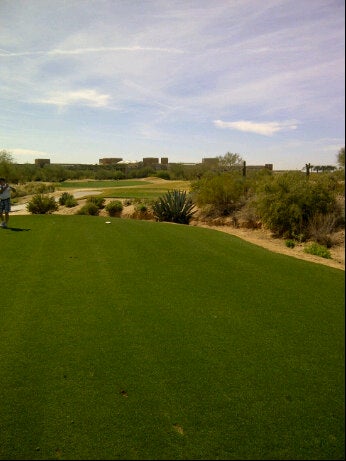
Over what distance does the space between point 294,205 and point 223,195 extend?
739cm

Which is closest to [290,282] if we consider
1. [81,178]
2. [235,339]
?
[235,339]

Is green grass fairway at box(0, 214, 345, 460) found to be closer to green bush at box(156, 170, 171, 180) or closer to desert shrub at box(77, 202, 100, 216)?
desert shrub at box(77, 202, 100, 216)

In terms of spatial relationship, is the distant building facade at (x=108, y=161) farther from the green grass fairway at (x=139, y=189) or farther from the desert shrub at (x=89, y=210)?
the desert shrub at (x=89, y=210)

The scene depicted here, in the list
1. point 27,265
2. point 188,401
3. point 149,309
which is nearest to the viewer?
point 188,401

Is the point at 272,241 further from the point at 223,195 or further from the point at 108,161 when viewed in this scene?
the point at 108,161

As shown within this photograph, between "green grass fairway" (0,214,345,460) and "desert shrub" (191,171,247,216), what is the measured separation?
47.8ft

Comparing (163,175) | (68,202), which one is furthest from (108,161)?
(68,202)

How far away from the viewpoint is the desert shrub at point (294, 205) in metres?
15.0

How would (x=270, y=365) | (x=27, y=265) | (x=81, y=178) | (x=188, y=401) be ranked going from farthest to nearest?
(x=81, y=178) < (x=27, y=265) < (x=270, y=365) < (x=188, y=401)

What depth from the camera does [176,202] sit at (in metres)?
21.2

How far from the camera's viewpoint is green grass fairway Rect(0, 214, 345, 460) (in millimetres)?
2691

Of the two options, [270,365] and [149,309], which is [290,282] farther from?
[270,365]

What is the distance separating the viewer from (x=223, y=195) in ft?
73.7

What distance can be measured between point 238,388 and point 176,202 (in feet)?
59.4
